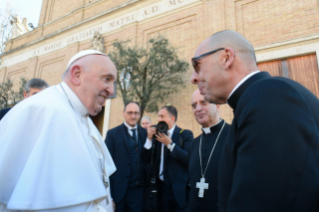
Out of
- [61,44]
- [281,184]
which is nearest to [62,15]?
[61,44]

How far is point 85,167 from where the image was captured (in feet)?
4.34

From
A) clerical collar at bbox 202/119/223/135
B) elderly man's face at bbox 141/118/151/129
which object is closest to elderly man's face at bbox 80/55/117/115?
clerical collar at bbox 202/119/223/135

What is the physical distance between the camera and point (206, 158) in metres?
2.61

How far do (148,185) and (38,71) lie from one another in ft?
49.1

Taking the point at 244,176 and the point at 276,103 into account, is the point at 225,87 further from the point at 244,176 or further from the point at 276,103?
the point at 244,176

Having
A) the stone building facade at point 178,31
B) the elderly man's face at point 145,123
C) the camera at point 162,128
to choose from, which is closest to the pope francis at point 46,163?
the camera at point 162,128

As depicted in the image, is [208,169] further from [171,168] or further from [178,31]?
[178,31]

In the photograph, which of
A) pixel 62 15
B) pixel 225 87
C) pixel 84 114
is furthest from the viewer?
pixel 62 15

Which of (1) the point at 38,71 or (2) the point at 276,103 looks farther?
(1) the point at 38,71

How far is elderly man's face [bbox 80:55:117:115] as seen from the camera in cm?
174

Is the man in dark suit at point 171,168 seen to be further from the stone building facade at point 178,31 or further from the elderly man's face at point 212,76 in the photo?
the stone building facade at point 178,31

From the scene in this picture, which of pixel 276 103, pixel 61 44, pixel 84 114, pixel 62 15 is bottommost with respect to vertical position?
pixel 276 103

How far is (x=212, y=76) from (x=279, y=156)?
733 millimetres

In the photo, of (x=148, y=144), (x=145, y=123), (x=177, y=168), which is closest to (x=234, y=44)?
(x=177, y=168)
